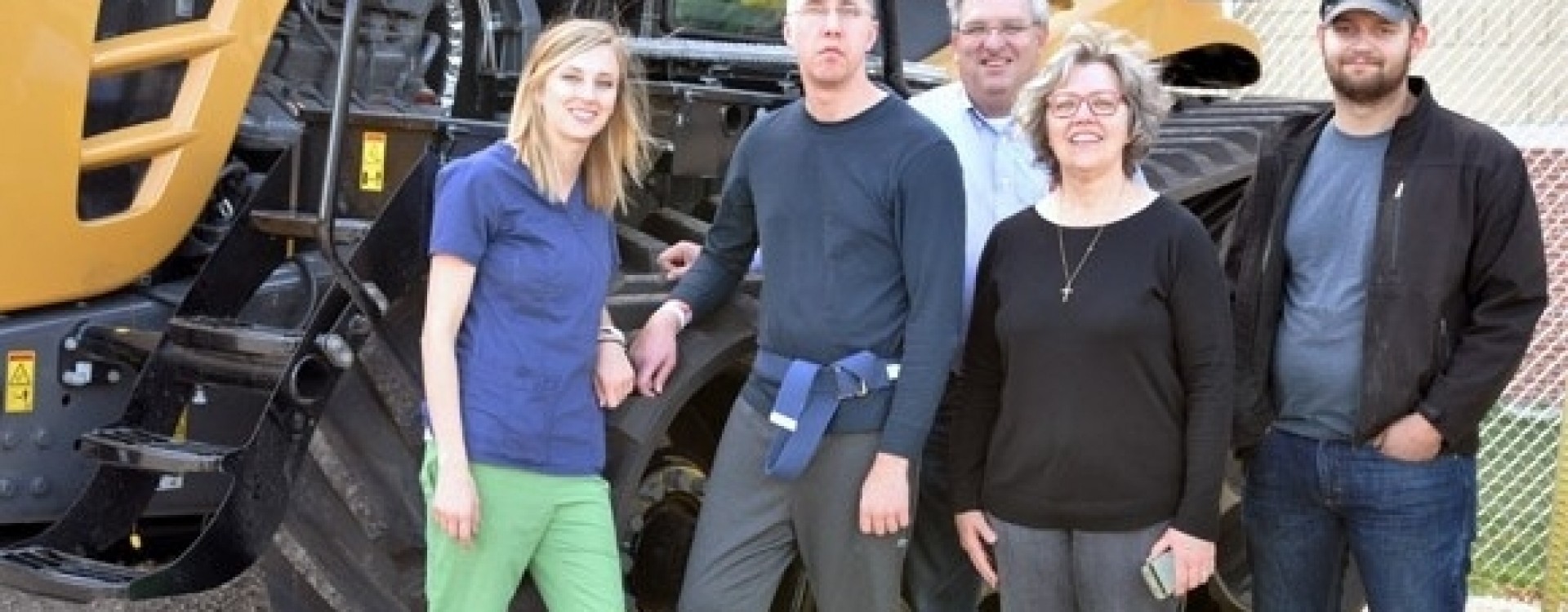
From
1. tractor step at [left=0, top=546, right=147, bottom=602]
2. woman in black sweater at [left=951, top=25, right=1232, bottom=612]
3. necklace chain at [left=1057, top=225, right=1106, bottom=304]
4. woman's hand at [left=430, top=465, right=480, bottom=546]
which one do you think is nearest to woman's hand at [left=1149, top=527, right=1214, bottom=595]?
woman in black sweater at [left=951, top=25, right=1232, bottom=612]

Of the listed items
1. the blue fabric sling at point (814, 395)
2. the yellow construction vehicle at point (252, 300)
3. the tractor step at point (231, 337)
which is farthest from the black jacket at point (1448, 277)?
the tractor step at point (231, 337)

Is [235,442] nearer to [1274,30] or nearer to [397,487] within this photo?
[397,487]

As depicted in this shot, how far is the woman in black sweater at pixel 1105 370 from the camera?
143 inches

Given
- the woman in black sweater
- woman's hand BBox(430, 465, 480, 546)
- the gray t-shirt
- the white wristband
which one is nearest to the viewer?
woman's hand BBox(430, 465, 480, 546)

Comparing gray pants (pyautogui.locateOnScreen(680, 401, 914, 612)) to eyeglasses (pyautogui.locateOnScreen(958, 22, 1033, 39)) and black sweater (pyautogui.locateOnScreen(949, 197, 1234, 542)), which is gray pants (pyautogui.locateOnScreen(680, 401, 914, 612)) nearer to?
black sweater (pyautogui.locateOnScreen(949, 197, 1234, 542))

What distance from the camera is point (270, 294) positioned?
14.6ft

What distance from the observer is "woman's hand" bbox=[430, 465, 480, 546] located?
11.5 feet

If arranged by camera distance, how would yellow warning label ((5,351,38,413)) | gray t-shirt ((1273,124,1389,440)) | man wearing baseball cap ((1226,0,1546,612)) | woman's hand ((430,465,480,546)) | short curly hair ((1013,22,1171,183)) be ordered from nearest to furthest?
woman's hand ((430,465,480,546)) < short curly hair ((1013,22,1171,183)) < man wearing baseball cap ((1226,0,1546,612)) < gray t-shirt ((1273,124,1389,440)) < yellow warning label ((5,351,38,413))

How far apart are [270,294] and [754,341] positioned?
3.41 feet

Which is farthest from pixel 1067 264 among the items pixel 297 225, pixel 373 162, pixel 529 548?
pixel 297 225

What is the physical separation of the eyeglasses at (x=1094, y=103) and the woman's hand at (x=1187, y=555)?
0.73m

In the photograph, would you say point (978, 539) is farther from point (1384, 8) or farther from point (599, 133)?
point (1384, 8)

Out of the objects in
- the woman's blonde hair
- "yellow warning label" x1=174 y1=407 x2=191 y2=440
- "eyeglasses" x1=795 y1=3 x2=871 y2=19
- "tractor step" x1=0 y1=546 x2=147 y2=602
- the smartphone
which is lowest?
"tractor step" x1=0 y1=546 x2=147 y2=602

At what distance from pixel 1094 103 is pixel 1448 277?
0.75m
